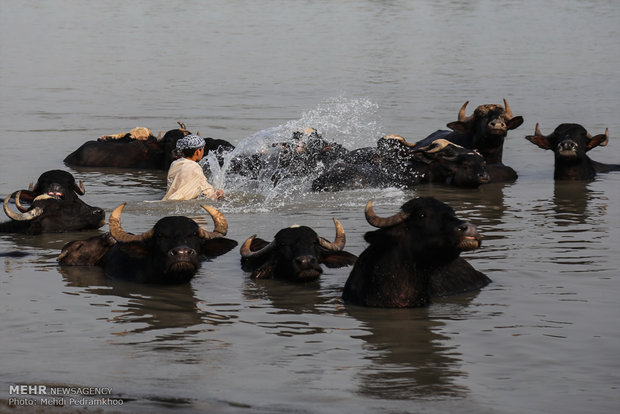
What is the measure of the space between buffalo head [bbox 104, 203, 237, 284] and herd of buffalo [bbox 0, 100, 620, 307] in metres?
0.01

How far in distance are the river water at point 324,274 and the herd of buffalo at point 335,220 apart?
22 cm

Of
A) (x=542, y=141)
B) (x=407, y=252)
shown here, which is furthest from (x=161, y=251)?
(x=542, y=141)

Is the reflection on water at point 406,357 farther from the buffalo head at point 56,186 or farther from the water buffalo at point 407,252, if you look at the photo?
the buffalo head at point 56,186

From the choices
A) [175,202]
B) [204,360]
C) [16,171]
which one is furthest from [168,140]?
[204,360]

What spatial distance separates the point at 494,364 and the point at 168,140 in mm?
11307

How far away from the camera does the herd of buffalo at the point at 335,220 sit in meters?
10.2

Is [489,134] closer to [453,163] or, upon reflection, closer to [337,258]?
[453,163]

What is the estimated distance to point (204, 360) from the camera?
8.90 meters

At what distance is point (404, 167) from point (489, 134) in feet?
5.27

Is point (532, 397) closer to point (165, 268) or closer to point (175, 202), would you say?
point (165, 268)

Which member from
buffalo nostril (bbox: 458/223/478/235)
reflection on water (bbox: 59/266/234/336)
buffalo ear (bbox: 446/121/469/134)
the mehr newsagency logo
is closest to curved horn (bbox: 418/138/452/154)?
buffalo ear (bbox: 446/121/469/134)

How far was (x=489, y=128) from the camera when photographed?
18906 mm

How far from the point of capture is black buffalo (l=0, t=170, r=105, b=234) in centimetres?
1396

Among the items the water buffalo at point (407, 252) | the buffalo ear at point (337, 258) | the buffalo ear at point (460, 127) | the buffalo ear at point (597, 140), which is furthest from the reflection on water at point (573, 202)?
the water buffalo at point (407, 252)
